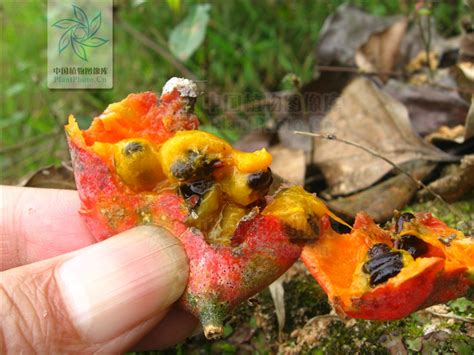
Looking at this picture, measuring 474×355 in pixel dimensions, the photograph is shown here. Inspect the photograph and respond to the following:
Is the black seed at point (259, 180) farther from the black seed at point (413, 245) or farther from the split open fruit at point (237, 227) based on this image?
the black seed at point (413, 245)

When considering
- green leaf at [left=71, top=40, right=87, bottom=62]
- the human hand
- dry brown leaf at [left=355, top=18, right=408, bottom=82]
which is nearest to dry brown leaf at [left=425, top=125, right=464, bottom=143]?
dry brown leaf at [left=355, top=18, right=408, bottom=82]

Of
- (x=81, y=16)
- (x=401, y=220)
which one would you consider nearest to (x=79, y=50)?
(x=81, y=16)

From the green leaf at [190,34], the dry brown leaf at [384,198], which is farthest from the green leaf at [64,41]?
the dry brown leaf at [384,198]

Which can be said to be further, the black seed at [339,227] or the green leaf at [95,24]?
the green leaf at [95,24]

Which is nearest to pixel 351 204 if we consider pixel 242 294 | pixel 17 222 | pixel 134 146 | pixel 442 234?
pixel 442 234

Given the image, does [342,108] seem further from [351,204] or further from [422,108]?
[351,204]

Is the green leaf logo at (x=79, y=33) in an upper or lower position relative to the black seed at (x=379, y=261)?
upper
